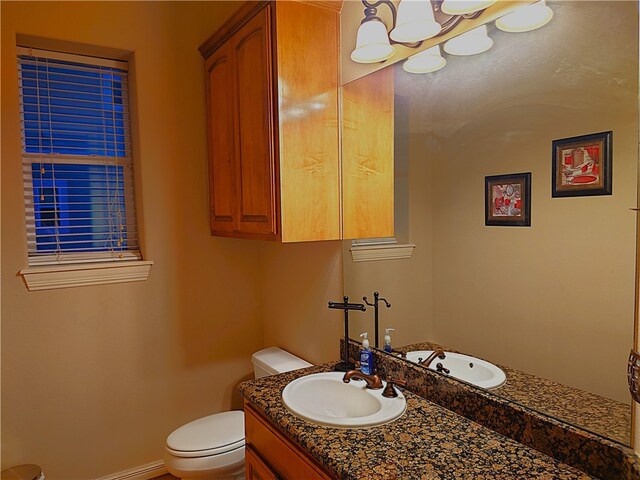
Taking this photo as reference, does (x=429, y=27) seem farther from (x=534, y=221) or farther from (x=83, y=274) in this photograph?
(x=83, y=274)

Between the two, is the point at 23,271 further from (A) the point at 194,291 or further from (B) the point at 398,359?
(B) the point at 398,359

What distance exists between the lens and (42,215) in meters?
2.29

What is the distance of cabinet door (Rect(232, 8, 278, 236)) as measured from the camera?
1.82 metres

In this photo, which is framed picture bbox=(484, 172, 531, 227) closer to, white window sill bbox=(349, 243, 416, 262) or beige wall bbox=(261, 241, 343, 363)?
white window sill bbox=(349, 243, 416, 262)

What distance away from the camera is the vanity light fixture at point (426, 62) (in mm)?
1518

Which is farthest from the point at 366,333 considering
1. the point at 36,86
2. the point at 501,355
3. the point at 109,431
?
the point at 36,86

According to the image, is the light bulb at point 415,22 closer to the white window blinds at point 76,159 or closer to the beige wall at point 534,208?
the beige wall at point 534,208

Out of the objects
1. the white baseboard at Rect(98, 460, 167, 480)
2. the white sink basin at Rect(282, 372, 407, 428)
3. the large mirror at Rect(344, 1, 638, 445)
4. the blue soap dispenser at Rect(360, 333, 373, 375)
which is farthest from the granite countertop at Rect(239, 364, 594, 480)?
the white baseboard at Rect(98, 460, 167, 480)

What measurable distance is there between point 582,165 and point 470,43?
1.86ft

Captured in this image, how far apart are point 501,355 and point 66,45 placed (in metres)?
2.50

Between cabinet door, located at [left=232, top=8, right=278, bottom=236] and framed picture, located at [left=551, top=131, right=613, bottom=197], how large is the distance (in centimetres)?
105

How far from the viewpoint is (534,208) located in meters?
1.22

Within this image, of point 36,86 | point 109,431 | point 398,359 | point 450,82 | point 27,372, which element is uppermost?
point 36,86

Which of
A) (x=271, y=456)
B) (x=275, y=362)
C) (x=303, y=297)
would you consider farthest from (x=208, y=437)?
(x=303, y=297)
